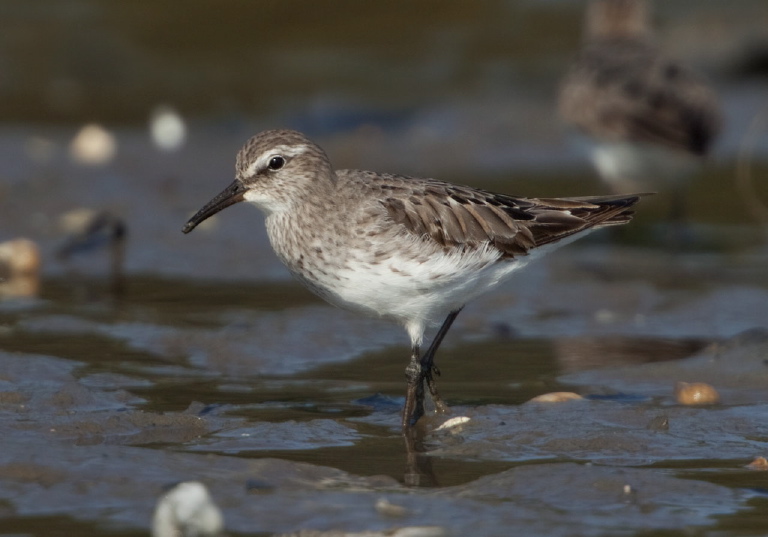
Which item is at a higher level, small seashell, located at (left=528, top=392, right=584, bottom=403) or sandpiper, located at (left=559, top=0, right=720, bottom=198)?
sandpiper, located at (left=559, top=0, right=720, bottom=198)

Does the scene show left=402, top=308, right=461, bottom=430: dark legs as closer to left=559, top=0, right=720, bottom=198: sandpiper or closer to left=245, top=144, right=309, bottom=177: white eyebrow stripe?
left=245, top=144, right=309, bottom=177: white eyebrow stripe

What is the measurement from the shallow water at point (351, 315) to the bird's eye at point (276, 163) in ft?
4.65

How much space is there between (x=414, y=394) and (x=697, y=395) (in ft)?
5.70

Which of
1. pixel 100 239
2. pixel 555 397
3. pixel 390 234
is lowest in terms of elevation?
pixel 555 397

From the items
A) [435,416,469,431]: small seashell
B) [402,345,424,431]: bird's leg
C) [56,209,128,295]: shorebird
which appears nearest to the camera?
[435,416,469,431]: small seashell

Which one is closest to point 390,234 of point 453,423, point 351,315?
point 453,423

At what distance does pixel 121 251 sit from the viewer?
35.9 feet

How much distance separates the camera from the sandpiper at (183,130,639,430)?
22.9 ft

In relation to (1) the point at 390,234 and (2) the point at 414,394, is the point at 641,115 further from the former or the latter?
(2) the point at 414,394

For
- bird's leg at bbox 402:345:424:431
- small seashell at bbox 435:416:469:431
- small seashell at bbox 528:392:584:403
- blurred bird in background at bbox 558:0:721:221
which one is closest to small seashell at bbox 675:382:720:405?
small seashell at bbox 528:392:584:403

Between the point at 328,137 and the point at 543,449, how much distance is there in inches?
390

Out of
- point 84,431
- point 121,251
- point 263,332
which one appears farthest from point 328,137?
point 84,431

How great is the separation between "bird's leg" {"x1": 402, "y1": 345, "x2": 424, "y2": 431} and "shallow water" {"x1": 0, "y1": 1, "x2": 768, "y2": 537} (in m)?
0.11

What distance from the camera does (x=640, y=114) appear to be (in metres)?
12.2
